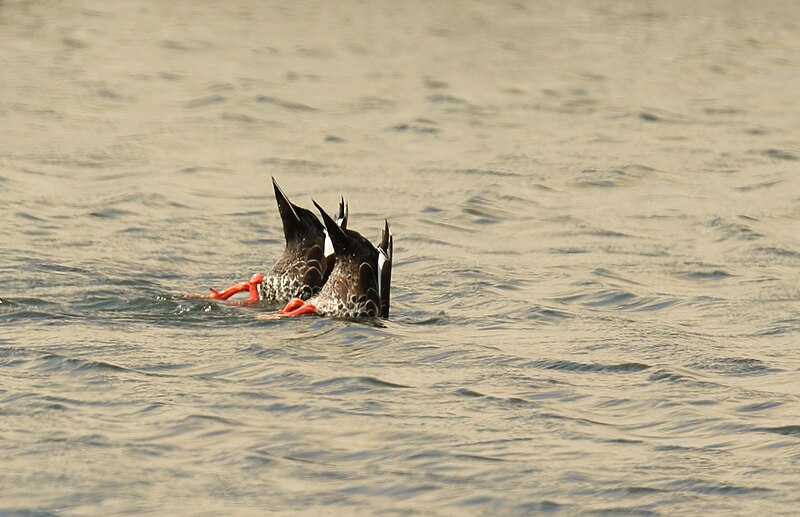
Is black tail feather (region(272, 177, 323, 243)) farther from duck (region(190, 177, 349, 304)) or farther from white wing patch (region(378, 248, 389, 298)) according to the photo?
white wing patch (region(378, 248, 389, 298))

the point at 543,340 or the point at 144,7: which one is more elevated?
the point at 144,7

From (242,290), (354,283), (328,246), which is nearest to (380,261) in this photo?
(354,283)

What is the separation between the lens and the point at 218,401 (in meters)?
8.31

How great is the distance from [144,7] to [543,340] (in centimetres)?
1547

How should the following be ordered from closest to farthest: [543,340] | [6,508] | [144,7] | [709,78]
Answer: [6,508] < [543,340] < [709,78] < [144,7]

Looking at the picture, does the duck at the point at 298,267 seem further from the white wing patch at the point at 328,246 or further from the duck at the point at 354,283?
the duck at the point at 354,283

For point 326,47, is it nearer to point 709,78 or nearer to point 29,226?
point 709,78

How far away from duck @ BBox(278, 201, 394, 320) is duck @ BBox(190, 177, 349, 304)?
Result: 0.44m

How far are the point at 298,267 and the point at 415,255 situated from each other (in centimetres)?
188

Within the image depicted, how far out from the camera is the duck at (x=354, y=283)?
10484mm

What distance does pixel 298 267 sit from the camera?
445 inches

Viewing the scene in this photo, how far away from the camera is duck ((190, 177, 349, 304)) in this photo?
1112 centimetres

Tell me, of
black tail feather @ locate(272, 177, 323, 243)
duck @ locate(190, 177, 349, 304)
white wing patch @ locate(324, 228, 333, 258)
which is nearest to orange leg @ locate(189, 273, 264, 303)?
duck @ locate(190, 177, 349, 304)

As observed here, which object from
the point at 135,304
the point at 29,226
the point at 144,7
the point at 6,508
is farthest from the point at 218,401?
the point at 144,7
